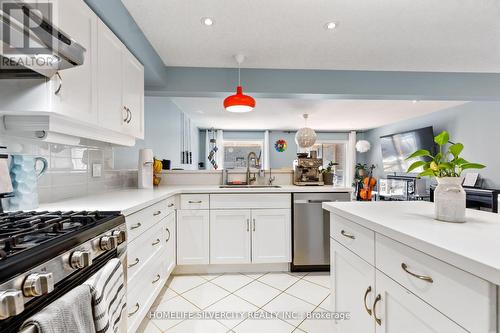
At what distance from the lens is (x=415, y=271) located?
2.56ft

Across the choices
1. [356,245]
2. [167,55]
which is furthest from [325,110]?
[356,245]

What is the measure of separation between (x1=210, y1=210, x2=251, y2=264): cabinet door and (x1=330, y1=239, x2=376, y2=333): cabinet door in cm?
116

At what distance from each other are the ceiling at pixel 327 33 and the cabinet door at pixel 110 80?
34 centimetres

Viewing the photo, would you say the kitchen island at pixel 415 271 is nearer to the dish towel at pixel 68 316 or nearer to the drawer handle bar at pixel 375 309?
the drawer handle bar at pixel 375 309

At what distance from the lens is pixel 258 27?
6.43 feet

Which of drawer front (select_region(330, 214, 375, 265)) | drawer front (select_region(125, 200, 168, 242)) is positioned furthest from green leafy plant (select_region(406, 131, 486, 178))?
drawer front (select_region(125, 200, 168, 242))

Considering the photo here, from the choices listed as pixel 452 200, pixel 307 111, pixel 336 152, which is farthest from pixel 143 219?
pixel 336 152

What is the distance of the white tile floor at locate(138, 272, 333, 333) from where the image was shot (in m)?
1.64

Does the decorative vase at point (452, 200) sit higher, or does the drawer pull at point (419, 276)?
the decorative vase at point (452, 200)

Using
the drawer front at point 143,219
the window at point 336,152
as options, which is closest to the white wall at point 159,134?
the drawer front at point 143,219

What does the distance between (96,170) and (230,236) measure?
53.5 inches

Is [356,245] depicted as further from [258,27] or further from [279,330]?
[258,27]

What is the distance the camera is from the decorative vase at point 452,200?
38.0 inches

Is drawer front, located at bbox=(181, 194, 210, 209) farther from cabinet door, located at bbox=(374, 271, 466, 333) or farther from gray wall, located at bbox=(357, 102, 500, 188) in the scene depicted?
gray wall, located at bbox=(357, 102, 500, 188)
